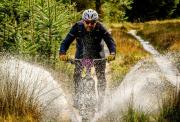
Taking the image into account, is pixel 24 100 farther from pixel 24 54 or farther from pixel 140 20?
pixel 140 20

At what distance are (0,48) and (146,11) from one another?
48.8 m

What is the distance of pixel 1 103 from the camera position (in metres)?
8.11

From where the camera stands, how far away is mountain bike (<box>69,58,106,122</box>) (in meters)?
9.15

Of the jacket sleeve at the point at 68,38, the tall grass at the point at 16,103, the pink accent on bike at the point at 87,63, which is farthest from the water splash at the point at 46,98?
the jacket sleeve at the point at 68,38

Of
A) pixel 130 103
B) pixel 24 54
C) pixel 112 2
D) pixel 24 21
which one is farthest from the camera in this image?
pixel 112 2

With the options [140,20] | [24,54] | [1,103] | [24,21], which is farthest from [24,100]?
[140,20]

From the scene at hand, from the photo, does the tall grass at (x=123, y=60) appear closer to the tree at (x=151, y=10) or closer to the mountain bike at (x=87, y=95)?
the mountain bike at (x=87, y=95)

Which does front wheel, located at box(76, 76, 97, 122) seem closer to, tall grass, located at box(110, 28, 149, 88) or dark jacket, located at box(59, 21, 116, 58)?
dark jacket, located at box(59, 21, 116, 58)

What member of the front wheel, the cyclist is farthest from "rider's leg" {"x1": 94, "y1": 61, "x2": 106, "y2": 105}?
A: the front wheel

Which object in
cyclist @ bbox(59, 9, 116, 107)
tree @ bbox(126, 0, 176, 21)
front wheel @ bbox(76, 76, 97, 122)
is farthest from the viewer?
tree @ bbox(126, 0, 176, 21)

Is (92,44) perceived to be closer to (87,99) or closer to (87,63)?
(87,63)

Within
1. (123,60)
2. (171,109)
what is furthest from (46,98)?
(123,60)

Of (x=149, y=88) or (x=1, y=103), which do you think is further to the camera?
(x=149, y=88)

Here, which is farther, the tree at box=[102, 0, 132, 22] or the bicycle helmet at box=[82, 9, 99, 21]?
the tree at box=[102, 0, 132, 22]
